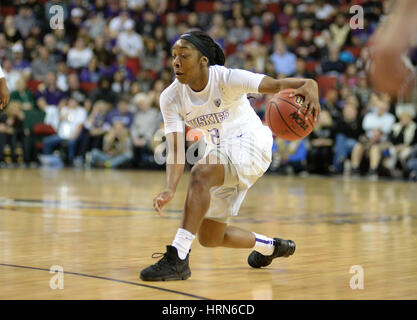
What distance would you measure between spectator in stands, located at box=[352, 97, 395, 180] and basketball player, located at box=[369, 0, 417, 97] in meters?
12.6

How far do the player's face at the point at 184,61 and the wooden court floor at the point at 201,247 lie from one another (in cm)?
123

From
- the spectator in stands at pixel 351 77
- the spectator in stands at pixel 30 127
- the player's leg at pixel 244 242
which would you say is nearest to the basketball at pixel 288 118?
the player's leg at pixel 244 242

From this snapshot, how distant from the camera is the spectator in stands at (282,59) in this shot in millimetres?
16156

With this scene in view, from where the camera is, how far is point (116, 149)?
Result: 54.4 ft

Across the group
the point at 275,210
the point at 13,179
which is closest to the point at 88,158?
the point at 13,179

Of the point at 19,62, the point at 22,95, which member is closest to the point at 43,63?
the point at 19,62

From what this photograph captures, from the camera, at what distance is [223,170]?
429 cm

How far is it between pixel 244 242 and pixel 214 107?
0.91 meters

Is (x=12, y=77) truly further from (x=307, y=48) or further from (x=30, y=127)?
(x=307, y=48)

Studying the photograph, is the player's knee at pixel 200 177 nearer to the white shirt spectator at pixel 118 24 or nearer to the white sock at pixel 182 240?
the white sock at pixel 182 240

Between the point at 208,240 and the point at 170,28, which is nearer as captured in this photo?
the point at 208,240
